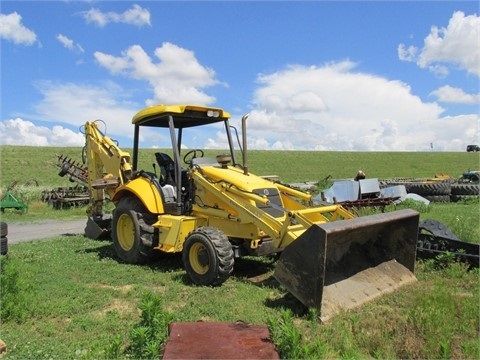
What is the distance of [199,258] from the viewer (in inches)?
251

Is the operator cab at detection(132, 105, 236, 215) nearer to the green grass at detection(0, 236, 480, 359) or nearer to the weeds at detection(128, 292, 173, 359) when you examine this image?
the green grass at detection(0, 236, 480, 359)

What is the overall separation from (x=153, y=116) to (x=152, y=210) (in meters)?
1.60

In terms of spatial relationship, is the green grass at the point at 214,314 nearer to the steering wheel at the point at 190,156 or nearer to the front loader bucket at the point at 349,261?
the front loader bucket at the point at 349,261

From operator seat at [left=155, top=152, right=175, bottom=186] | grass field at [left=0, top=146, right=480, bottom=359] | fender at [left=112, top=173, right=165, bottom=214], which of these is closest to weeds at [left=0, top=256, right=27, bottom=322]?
grass field at [left=0, top=146, right=480, bottom=359]

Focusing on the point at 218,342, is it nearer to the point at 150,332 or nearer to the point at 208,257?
the point at 150,332

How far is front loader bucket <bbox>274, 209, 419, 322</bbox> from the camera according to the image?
4.91 m

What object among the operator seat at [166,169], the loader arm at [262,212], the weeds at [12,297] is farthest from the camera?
the operator seat at [166,169]

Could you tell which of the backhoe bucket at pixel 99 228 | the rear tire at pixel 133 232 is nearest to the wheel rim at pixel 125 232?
the rear tire at pixel 133 232

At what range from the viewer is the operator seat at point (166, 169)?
7.98 metres

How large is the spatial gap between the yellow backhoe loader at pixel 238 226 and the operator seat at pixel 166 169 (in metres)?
0.02

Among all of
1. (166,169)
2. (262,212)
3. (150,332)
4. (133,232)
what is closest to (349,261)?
(262,212)

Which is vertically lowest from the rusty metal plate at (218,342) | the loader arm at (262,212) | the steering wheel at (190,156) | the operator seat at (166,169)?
the rusty metal plate at (218,342)

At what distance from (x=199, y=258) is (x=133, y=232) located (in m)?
1.98

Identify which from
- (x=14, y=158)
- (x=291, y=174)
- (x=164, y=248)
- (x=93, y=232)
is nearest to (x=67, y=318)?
(x=164, y=248)
